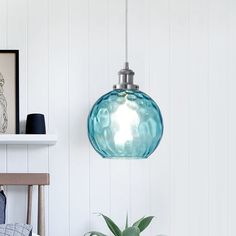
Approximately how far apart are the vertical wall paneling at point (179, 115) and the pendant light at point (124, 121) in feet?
1.48

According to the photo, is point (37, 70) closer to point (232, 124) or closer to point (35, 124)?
Result: point (35, 124)

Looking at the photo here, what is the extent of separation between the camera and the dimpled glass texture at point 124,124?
6.65 feet

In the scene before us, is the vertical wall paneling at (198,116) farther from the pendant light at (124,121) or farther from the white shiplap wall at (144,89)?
the pendant light at (124,121)

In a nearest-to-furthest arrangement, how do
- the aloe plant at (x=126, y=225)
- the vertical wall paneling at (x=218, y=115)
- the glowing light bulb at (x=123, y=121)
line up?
the glowing light bulb at (x=123, y=121)
the aloe plant at (x=126, y=225)
the vertical wall paneling at (x=218, y=115)

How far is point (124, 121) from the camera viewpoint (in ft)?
6.65

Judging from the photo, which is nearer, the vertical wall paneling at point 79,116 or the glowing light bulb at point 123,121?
the glowing light bulb at point 123,121

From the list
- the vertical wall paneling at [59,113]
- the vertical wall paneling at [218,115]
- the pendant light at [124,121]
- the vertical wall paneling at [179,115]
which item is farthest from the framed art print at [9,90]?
the vertical wall paneling at [218,115]

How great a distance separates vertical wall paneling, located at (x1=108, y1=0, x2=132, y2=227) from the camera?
246cm

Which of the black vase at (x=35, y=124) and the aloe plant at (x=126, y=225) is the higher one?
the black vase at (x=35, y=124)

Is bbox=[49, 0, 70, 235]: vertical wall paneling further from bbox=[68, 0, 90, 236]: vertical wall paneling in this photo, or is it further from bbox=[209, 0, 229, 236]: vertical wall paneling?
bbox=[209, 0, 229, 236]: vertical wall paneling

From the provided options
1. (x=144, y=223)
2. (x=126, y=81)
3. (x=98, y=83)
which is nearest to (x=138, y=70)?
(x=98, y=83)

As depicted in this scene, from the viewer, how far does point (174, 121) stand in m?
2.50

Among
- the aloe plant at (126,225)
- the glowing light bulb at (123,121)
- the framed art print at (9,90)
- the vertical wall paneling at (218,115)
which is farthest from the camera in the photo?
the vertical wall paneling at (218,115)

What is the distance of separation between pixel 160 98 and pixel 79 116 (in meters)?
0.40
